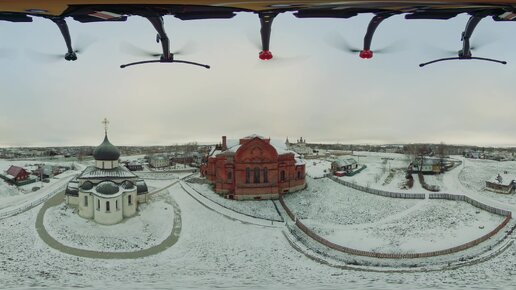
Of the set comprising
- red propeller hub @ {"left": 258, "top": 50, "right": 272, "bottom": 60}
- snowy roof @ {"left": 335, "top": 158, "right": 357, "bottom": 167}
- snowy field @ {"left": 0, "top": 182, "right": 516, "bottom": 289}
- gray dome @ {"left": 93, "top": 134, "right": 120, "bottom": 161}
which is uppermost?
red propeller hub @ {"left": 258, "top": 50, "right": 272, "bottom": 60}

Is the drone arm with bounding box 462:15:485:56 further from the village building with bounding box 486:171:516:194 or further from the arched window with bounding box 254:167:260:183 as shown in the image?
the village building with bounding box 486:171:516:194

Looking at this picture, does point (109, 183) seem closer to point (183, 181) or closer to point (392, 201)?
point (183, 181)

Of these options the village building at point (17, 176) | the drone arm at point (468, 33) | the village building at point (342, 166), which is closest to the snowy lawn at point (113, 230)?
the village building at point (17, 176)

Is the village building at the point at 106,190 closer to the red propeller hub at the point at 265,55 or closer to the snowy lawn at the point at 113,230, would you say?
the snowy lawn at the point at 113,230

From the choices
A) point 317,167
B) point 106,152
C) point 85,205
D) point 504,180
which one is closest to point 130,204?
point 85,205

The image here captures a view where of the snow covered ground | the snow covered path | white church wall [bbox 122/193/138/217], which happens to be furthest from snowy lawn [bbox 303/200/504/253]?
white church wall [bbox 122/193/138/217]

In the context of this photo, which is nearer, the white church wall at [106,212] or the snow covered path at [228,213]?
the snow covered path at [228,213]
